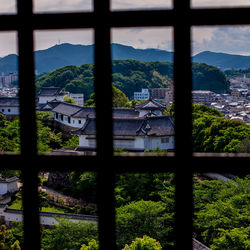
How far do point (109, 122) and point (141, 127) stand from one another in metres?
12.4

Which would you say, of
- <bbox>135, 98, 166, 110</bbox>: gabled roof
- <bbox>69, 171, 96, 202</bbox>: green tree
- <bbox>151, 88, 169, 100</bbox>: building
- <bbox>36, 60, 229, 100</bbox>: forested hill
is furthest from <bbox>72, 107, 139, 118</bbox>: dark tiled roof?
<bbox>151, 88, 169, 100</bbox>: building

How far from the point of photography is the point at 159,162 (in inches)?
28.4

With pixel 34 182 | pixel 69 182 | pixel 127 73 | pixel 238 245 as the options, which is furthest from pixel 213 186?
A: pixel 127 73

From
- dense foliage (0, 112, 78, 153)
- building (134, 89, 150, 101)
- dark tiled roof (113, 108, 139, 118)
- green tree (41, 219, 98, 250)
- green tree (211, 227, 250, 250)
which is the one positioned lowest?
green tree (41, 219, 98, 250)

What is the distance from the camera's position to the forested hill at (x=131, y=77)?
115 ft

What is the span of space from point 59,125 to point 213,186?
13076 mm

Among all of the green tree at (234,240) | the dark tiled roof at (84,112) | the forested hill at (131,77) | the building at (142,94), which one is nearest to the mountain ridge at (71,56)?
the forested hill at (131,77)

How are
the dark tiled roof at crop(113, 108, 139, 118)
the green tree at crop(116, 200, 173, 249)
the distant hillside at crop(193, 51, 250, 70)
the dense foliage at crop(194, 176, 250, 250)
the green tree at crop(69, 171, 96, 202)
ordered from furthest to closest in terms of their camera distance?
1. the distant hillside at crop(193, 51, 250, 70)
2. the dark tiled roof at crop(113, 108, 139, 118)
3. the green tree at crop(69, 171, 96, 202)
4. the green tree at crop(116, 200, 173, 249)
5. the dense foliage at crop(194, 176, 250, 250)

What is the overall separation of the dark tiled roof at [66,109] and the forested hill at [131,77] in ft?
44.5

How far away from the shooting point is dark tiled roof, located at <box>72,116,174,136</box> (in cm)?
1303

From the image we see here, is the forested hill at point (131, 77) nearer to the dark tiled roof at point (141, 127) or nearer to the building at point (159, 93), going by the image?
the building at point (159, 93)

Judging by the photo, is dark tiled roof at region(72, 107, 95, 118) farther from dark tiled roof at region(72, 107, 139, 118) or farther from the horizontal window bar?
the horizontal window bar

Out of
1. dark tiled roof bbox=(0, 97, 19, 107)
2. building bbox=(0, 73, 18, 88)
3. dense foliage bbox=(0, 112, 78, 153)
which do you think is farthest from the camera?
building bbox=(0, 73, 18, 88)

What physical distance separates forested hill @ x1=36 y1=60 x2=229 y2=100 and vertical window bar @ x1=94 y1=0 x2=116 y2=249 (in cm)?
3298
